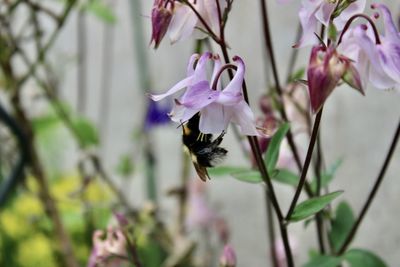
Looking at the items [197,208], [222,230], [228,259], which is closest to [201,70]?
[228,259]

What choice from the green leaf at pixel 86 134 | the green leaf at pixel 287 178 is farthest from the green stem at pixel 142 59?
the green leaf at pixel 287 178

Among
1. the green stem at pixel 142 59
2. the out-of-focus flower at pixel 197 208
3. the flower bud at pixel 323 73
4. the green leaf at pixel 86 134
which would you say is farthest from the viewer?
the green stem at pixel 142 59

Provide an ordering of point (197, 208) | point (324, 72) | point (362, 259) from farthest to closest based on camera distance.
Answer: point (197, 208) → point (362, 259) → point (324, 72)

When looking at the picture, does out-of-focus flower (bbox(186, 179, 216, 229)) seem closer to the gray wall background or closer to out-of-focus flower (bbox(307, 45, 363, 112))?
the gray wall background

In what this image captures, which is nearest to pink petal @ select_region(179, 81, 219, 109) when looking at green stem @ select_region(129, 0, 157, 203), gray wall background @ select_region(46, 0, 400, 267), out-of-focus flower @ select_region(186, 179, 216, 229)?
gray wall background @ select_region(46, 0, 400, 267)

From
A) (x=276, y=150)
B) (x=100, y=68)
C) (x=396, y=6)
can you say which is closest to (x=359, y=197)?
(x=396, y=6)

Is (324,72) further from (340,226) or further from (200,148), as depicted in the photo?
(340,226)

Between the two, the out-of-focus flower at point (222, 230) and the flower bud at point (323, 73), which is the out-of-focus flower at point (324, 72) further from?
the out-of-focus flower at point (222, 230)
